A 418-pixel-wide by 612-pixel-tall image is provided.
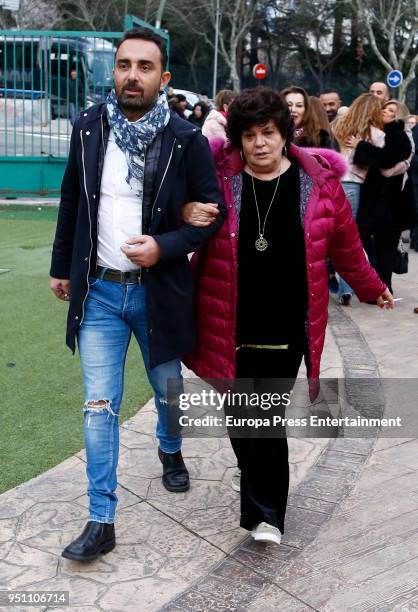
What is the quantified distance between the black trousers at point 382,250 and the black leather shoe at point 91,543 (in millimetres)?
4944

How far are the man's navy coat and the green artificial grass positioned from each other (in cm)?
110

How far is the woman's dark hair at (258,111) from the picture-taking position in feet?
10.2

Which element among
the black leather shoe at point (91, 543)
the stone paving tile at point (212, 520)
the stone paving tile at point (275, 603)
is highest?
the black leather shoe at point (91, 543)

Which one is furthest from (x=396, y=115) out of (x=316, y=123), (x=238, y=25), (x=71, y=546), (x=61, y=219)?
(x=238, y=25)

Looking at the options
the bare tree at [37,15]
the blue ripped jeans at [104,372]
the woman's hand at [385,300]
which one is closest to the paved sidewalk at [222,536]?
the blue ripped jeans at [104,372]

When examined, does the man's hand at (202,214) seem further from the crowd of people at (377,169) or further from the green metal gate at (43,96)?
the green metal gate at (43,96)

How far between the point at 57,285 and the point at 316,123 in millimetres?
3698

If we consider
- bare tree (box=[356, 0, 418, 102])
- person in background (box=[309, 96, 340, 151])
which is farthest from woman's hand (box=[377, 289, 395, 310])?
bare tree (box=[356, 0, 418, 102])

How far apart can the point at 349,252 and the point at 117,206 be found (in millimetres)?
1016

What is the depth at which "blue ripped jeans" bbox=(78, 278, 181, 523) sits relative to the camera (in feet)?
10.5

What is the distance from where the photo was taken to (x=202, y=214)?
317 cm

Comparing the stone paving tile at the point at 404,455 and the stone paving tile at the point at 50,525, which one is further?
the stone paving tile at the point at 404,455

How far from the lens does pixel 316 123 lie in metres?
6.51

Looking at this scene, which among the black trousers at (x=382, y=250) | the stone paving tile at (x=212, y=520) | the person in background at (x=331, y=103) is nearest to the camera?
the stone paving tile at (x=212, y=520)
